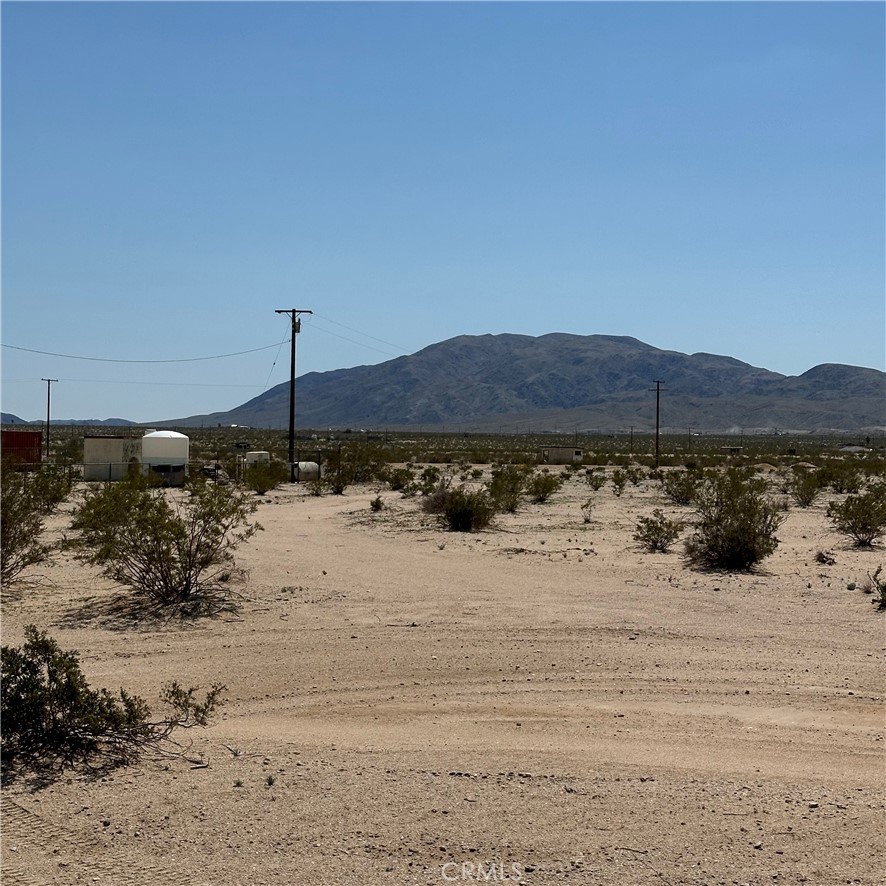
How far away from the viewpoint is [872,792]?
7629mm

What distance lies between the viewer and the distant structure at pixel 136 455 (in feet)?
144

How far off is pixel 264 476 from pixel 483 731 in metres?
34.1

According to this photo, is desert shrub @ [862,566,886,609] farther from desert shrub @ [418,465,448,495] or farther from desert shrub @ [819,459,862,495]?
desert shrub @ [819,459,862,495]

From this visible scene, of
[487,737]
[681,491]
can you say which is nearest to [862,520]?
[681,491]

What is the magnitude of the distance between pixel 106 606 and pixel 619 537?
13.6 m

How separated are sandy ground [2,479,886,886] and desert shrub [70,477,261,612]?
2.37 ft

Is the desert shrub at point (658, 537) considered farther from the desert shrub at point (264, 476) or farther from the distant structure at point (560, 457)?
the distant structure at point (560, 457)

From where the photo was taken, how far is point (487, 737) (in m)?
8.94

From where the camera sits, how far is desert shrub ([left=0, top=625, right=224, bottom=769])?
779cm

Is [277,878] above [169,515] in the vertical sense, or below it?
below

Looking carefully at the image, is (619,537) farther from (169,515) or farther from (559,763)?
(559,763)

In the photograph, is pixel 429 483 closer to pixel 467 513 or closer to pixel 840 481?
pixel 467 513

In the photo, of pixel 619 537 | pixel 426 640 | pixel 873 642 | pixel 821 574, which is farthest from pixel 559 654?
pixel 619 537

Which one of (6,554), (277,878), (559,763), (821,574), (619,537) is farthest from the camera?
(619,537)
